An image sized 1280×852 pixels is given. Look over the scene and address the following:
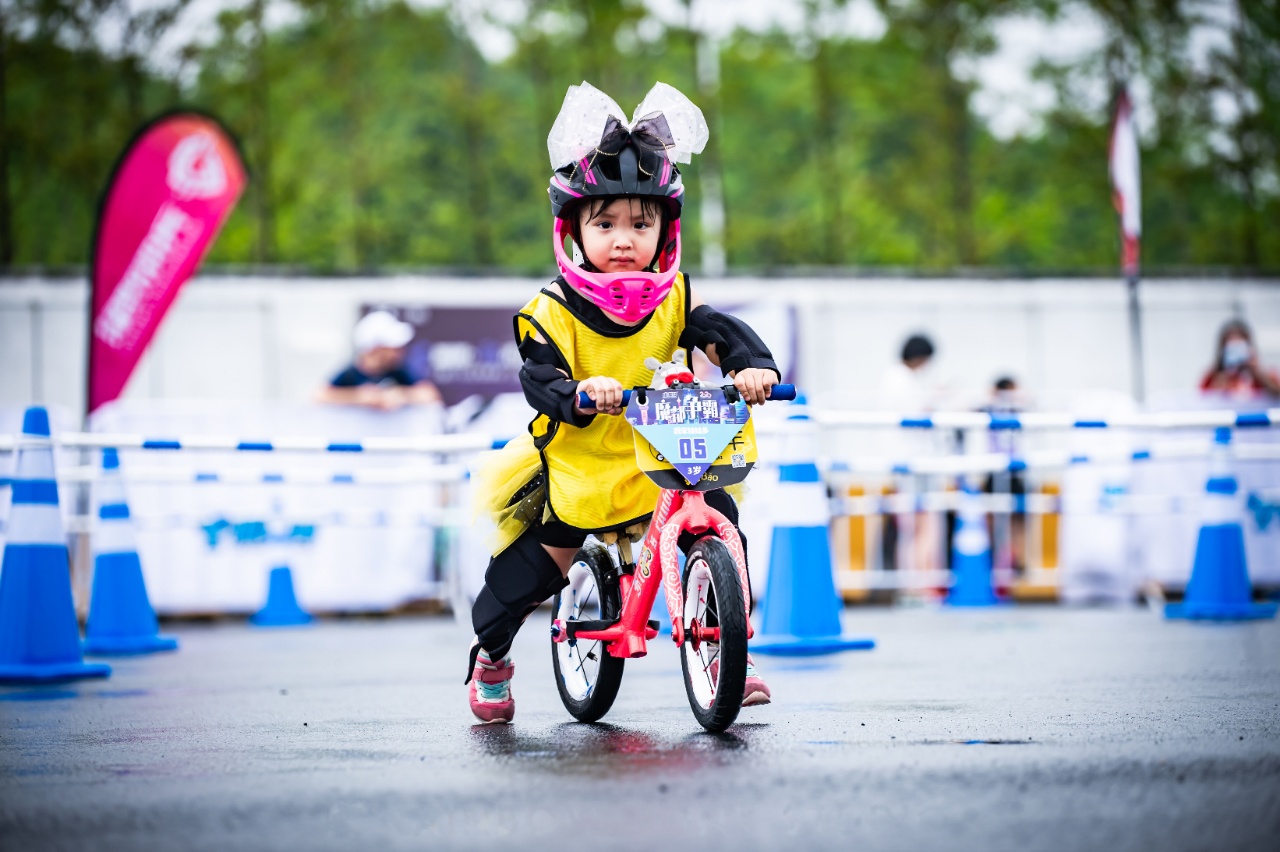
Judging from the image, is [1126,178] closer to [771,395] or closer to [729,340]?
[729,340]

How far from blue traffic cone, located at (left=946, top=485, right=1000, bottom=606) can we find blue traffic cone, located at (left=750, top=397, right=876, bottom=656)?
502 cm

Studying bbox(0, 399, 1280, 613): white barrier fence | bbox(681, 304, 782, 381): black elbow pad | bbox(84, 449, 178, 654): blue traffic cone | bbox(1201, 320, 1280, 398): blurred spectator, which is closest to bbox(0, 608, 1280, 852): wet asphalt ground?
bbox(681, 304, 782, 381): black elbow pad

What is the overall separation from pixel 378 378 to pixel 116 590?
4435mm

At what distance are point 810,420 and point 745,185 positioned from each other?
2835 centimetres

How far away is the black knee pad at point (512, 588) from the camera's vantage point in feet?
18.3

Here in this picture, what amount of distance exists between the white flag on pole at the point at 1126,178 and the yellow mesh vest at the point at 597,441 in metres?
12.0

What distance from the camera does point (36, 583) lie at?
775 centimetres

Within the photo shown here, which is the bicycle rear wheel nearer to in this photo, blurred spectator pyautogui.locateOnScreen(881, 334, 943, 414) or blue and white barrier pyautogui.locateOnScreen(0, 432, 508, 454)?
blue and white barrier pyautogui.locateOnScreen(0, 432, 508, 454)

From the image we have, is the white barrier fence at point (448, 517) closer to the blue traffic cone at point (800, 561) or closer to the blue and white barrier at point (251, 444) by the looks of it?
the blue and white barrier at point (251, 444)

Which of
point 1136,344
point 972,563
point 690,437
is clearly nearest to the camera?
point 690,437

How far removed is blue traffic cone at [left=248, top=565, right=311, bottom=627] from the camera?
1256cm

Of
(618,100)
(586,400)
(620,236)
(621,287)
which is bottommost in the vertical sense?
(586,400)

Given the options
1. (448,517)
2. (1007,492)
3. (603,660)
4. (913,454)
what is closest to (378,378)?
(448,517)

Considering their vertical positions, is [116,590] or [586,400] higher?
[586,400]
